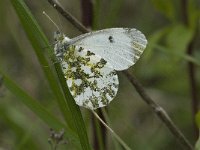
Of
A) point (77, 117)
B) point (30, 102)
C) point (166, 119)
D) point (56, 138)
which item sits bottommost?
point (166, 119)

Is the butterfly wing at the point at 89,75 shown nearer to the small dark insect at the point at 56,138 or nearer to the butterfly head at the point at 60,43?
the butterfly head at the point at 60,43

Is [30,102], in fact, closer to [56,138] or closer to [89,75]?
[56,138]

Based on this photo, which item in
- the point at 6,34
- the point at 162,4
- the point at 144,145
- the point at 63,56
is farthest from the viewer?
the point at 6,34

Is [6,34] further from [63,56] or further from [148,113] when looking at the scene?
[63,56]

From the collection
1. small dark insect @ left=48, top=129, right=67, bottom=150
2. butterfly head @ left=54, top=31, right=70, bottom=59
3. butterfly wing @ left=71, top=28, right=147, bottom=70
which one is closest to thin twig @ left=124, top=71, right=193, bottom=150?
butterfly wing @ left=71, top=28, right=147, bottom=70

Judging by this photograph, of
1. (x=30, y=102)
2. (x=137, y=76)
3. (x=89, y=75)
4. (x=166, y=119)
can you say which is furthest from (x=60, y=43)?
(x=137, y=76)

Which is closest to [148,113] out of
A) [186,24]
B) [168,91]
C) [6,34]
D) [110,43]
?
[168,91]

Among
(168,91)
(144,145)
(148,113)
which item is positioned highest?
(144,145)
